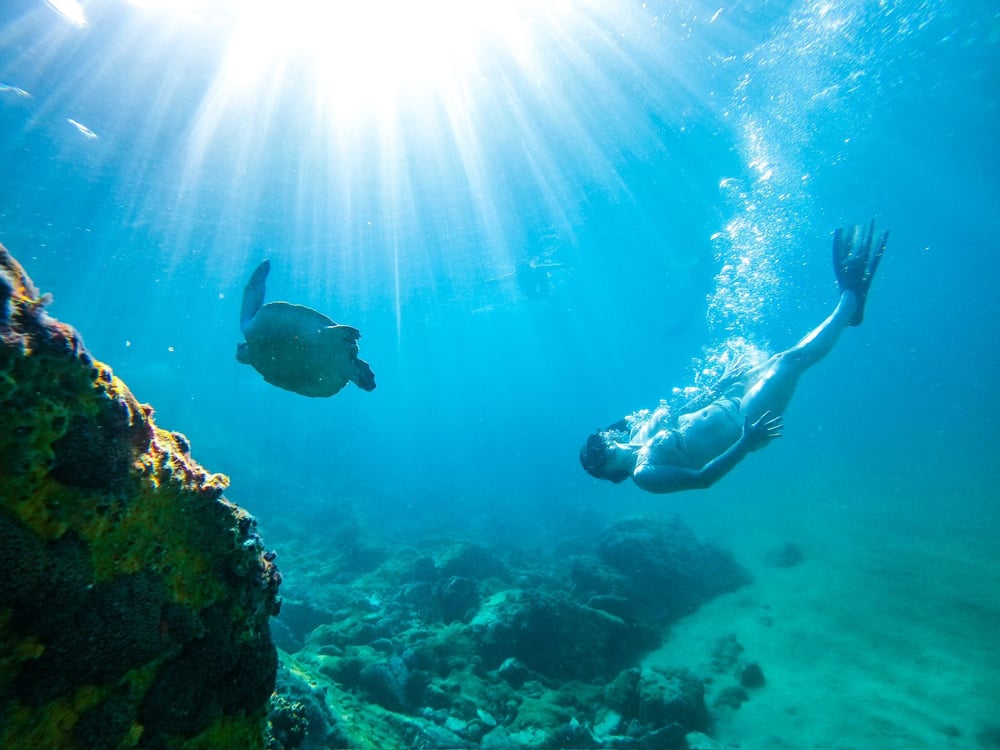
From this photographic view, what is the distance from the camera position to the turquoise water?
15.5 metres

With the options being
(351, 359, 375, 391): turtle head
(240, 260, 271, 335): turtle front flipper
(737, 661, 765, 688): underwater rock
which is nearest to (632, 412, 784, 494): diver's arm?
(351, 359, 375, 391): turtle head

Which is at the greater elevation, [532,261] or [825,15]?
[532,261]

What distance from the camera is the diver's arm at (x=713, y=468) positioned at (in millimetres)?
5516

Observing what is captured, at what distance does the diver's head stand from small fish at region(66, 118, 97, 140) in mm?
21882

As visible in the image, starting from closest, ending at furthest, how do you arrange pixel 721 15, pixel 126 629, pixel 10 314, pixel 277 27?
1. pixel 10 314
2. pixel 126 629
3. pixel 277 27
4. pixel 721 15

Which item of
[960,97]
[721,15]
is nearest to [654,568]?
[721,15]

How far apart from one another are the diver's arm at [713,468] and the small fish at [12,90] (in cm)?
2204

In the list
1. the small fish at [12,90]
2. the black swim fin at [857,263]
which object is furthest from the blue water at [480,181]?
the black swim fin at [857,263]

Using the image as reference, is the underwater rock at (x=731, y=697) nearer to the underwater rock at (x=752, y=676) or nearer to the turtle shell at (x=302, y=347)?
the underwater rock at (x=752, y=676)

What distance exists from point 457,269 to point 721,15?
71.2 feet

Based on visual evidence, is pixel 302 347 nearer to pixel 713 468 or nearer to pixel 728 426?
pixel 713 468

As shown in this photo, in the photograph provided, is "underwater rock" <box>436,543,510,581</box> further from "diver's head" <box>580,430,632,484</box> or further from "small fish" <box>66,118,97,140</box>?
"small fish" <box>66,118,97,140</box>

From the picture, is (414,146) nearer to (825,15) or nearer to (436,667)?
(825,15)

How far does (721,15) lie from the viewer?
52.4 ft
